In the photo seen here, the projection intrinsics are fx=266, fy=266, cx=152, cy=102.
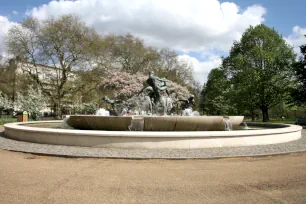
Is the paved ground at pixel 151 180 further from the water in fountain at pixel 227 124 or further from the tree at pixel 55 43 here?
the tree at pixel 55 43

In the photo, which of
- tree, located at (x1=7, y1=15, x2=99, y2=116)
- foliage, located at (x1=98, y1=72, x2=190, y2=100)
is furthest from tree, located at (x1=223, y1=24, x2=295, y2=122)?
tree, located at (x1=7, y1=15, x2=99, y2=116)

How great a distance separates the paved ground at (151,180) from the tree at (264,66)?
2956 cm

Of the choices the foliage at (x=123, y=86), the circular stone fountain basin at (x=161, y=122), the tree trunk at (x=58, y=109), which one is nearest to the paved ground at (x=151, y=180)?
the circular stone fountain basin at (x=161, y=122)

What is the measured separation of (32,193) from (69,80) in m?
42.8

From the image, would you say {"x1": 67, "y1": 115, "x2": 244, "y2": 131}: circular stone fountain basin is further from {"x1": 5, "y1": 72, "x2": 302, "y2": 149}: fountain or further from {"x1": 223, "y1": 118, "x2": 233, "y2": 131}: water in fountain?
{"x1": 223, "y1": 118, "x2": 233, "y2": 131}: water in fountain

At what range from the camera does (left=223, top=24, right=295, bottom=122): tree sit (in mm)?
35094

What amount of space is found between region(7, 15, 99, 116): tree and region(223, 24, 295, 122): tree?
22.5 metres

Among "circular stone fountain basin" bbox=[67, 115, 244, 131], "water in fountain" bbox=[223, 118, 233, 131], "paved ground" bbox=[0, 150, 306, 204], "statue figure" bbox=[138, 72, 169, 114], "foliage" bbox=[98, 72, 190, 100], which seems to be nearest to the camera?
"paved ground" bbox=[0, 150, 306, 204]

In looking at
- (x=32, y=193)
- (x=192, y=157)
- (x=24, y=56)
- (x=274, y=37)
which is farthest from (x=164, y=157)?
(x=24, y=56)

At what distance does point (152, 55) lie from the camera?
47.6 meters

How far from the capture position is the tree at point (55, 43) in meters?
37.8

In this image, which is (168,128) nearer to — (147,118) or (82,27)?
(147,118)

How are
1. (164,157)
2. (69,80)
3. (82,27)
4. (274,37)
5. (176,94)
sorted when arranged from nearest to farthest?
1. (164,157)
2. (274,37)
3. (82,27)
4. (176,94)
5. (69,80)

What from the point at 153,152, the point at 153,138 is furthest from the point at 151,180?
the point at 153,138
